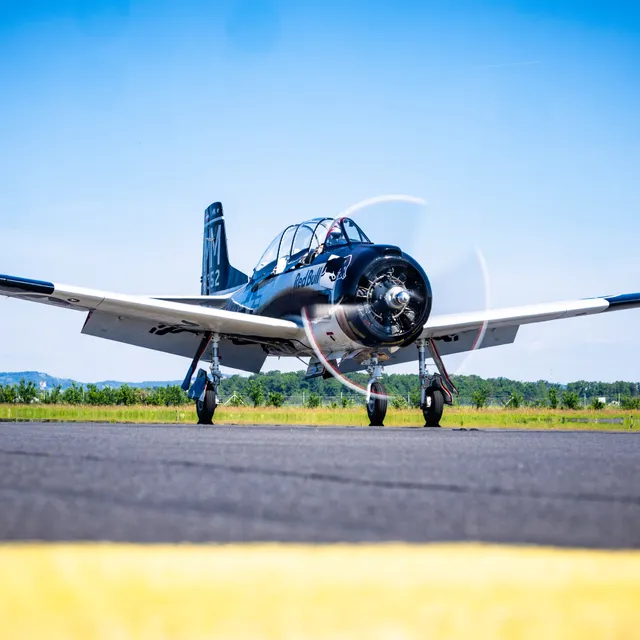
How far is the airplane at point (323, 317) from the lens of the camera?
14.7m

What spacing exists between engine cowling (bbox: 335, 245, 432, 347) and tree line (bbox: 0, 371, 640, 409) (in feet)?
7.60

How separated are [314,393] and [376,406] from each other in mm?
76897

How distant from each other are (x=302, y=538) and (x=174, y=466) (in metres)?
2.75

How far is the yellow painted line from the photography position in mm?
1570

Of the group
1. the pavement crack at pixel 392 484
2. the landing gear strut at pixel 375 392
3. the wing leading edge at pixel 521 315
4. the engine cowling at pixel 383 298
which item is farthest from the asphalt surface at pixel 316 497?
the wing leading edge at pixel 521 315

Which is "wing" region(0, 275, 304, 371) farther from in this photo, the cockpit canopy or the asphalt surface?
the asphalt surface

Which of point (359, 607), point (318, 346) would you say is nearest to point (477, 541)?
point (359, 607)

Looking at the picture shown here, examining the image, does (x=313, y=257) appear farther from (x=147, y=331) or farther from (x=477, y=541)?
(x=477, y=541)

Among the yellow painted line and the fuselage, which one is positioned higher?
the fuselage

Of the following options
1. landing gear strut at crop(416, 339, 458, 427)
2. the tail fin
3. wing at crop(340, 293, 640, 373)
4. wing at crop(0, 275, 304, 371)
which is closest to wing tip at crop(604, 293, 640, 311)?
wing at crop(340, 293, 640, 373)

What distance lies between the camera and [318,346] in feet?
53.2

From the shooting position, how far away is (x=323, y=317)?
51.0 ft

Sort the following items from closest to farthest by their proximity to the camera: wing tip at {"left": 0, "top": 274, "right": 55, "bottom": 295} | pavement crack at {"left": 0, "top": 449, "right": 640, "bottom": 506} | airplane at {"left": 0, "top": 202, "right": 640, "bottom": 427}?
1. pavement crack at {"left": 0, "top": 449, "right": 640, "bottom": 506}
2. airplane at {"left": 0, "top": 202, "right": 640, "bottom": 427}
3. wing tip at {"left": 0, "top": 274, "right": 55, "bottom": 295}

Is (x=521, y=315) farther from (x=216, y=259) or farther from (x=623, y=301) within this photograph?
(x=216, y=259)
